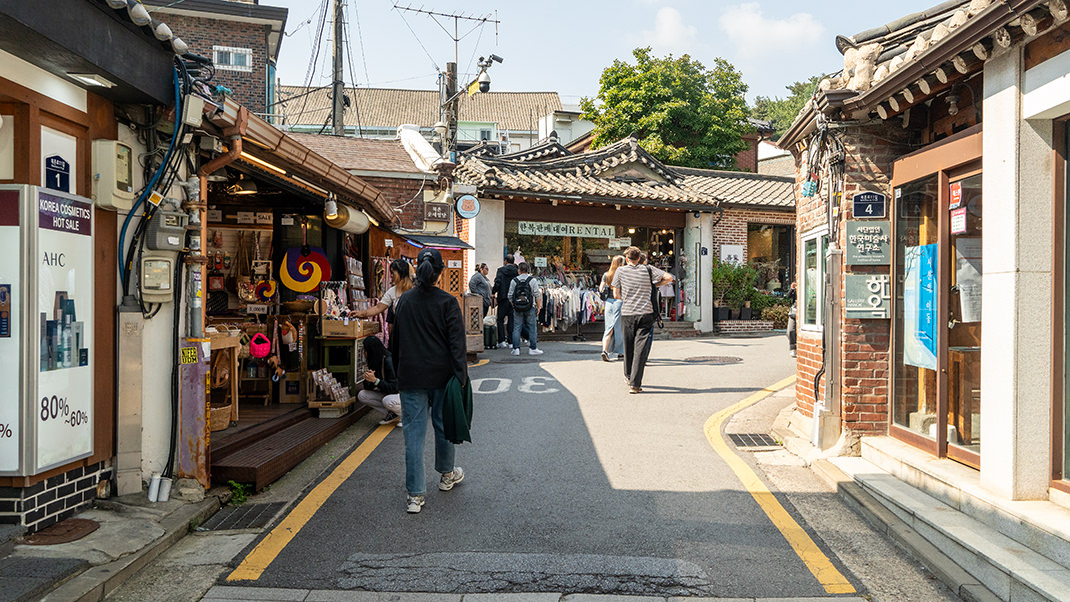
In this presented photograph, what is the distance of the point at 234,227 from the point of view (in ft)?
30.9

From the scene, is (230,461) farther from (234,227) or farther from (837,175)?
(837,175)

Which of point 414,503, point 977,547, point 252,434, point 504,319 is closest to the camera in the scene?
point 977,547

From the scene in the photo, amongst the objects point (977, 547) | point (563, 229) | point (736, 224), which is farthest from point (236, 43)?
point (977, 547)

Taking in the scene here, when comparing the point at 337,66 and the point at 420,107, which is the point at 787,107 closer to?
the point at 420,107

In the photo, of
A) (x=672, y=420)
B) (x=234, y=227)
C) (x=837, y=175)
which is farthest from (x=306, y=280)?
(x=837, y=175)

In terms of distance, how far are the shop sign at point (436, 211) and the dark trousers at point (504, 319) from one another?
298 centimetres

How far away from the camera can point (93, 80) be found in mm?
4973

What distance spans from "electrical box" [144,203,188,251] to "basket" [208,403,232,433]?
2.21m

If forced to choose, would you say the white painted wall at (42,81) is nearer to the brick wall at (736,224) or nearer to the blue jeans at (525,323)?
the blue jeans at (525,323)

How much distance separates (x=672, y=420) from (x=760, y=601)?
492 cm

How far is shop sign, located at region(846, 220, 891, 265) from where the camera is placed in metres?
7.01

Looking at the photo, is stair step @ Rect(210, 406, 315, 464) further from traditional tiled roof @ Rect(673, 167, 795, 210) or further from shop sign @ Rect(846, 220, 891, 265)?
traditional tiled roof @ Rect(673, 167, 795, 210)

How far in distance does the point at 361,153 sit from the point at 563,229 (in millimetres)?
5773

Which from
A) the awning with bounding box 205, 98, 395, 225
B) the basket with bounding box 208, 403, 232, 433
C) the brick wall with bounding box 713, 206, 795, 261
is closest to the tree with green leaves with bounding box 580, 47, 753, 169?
the brick wall with bounding box 713, 206, 795, 261
